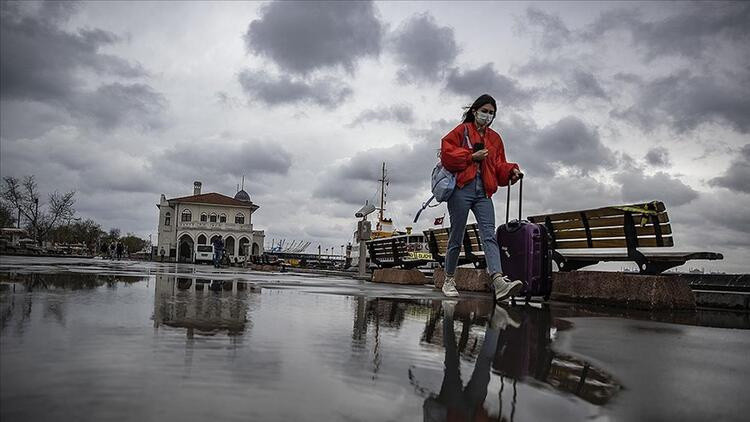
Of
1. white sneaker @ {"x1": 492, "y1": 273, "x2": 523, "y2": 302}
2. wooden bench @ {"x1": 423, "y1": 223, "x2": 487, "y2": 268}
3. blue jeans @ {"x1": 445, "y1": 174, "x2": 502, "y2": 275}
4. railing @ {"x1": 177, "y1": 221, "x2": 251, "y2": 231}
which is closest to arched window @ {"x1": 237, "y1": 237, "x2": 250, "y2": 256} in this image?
railing @ {"x1": 177, "y1": 221, "x2": 251, "y2": 231}

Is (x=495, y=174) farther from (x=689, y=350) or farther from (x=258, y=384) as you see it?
(x=258, y=384)

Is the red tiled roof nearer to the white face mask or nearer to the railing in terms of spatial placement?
the railing

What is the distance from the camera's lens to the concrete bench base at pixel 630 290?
5766 millimetres

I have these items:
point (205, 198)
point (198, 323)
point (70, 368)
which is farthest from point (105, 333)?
point (205, 198)

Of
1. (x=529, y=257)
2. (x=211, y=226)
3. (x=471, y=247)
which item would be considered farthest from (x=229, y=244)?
(x=529, y=257)

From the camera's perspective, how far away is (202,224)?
74.1 meters

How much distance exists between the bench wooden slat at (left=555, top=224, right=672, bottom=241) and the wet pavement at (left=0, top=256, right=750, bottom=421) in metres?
2.75

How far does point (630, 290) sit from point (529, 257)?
52.7 inches

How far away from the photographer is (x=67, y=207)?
207ft

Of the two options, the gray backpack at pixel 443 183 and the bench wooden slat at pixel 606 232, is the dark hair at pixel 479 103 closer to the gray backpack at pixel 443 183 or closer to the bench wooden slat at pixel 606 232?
the gray backpack at pixel 443 183

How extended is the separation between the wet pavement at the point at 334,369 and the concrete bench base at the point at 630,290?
8.22ft

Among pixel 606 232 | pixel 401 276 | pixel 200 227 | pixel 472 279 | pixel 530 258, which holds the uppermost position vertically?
pixel 200 227

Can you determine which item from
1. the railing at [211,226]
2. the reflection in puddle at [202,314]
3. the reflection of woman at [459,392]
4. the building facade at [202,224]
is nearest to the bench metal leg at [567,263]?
the reflection in puddle at [202,314]

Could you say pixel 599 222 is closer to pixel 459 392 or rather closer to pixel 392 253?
pixel 459 392
